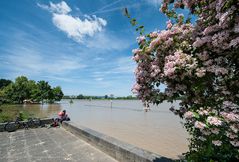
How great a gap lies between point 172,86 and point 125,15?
5.25 feet

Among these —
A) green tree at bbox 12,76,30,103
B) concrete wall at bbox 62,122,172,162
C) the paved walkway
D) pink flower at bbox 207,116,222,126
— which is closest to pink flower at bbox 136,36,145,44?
Answer: pink flower at bbox 207,116,222,126

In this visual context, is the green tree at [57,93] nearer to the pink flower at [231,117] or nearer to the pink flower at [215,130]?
the pink flower at [215,130]

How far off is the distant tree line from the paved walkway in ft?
226

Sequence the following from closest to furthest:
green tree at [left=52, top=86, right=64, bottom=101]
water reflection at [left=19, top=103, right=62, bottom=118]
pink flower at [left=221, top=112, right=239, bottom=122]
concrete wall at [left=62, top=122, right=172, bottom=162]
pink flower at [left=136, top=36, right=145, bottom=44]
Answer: pink flower at [left=221, top=112, right=239, bottom=122] < pink flower at [left=136, top=36, right=145, bottom=44] < concrete wall at [left=62, top=122, right=172, bottom=162] < water reflection at [left=19, top=103, right=62, bottom=118] < green tree at [left=52, top=86, right=64, bottom=101]

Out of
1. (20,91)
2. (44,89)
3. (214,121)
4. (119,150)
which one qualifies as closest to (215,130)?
(214,121)

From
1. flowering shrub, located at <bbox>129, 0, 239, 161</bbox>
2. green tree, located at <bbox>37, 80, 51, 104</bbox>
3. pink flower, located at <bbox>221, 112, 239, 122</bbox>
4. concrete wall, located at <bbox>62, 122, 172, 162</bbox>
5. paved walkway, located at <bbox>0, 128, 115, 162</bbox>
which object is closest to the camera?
pink flower, located at <bbox>221, 112, 239, 122</bbox>

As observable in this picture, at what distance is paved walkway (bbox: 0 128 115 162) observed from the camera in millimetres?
5855

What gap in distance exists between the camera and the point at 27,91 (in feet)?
268

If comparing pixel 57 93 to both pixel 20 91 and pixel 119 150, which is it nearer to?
pixel 20 91

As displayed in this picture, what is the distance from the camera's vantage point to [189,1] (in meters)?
2.95

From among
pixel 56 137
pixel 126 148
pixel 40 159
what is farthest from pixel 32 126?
pixel 126 148

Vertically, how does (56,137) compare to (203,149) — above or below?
below

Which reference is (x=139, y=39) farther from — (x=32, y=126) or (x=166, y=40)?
(x=32, y=126)

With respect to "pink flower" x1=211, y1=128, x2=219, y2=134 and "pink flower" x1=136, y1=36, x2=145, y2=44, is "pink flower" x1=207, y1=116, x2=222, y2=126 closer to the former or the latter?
"pink flower" x1=211, y1=128, x2=219, y2=134
